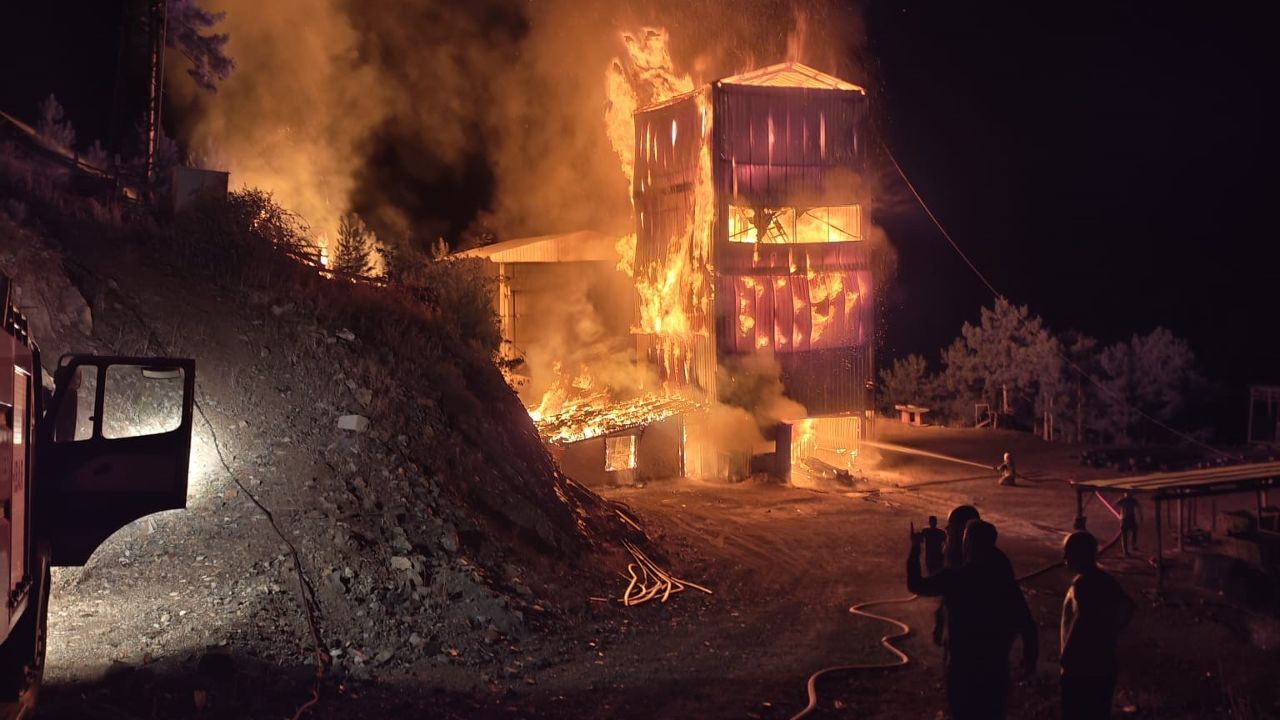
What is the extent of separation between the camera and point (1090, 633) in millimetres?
6508

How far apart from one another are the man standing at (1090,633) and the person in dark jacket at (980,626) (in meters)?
0.35

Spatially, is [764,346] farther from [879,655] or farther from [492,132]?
[492,132]

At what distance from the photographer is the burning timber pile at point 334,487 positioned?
10.0m

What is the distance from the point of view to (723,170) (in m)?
25.4

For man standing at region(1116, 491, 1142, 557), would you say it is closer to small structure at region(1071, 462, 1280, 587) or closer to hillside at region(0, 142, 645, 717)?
small structure at region(1071, 462, 1280, 587)

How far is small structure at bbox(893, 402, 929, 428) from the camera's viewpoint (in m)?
35.0

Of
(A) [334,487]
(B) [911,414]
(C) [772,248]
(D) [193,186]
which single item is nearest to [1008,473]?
(C) [772,248]

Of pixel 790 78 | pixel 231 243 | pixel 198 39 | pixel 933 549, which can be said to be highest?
pixel 198 39

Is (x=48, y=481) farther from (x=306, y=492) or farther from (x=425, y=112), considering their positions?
(x=425, y=112)

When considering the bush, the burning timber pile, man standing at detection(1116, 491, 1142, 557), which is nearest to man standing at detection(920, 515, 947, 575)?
the burning timber pile

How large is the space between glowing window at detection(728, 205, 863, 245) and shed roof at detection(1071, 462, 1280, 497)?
511 inches

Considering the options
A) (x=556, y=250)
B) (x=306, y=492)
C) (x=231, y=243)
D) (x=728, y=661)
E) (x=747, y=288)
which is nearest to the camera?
(x=728, y=661)

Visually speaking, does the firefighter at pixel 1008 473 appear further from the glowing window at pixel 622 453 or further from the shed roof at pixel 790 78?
the shed roof at pixel 790 78

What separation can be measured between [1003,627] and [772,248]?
20.4 meters
